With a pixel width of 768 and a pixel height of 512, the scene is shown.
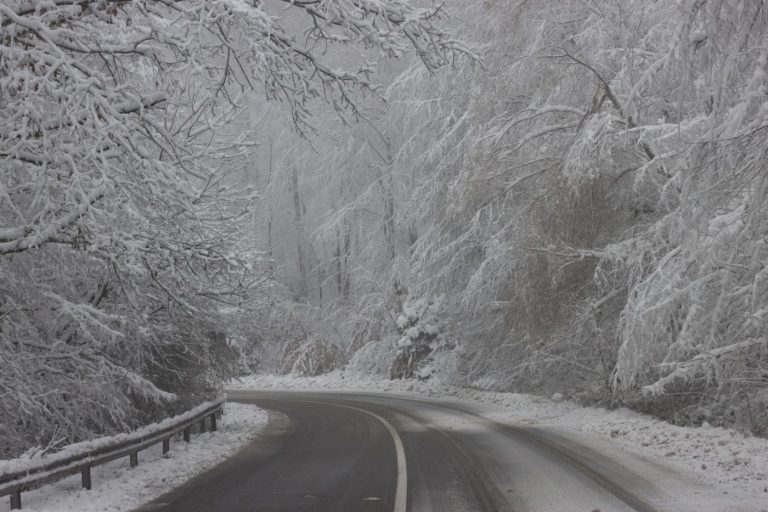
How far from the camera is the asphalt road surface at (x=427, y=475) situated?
7441 millimetres

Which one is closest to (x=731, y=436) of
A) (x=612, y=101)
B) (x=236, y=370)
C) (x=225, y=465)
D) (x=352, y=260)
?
(x=612, y=101)

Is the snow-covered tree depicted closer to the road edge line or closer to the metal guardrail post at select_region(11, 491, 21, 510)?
the metal guardrail post at select_region(11, 491, 21, 510)

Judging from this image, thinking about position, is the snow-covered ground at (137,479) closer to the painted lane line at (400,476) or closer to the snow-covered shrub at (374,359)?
the painted lane line at (400,476)

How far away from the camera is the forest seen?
20.0 ft

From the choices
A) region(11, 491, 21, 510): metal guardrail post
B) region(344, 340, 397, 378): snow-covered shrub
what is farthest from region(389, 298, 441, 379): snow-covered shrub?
region(11, 491, 21, 510): metal guardrail post

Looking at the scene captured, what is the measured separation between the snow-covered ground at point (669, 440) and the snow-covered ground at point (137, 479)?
641cm

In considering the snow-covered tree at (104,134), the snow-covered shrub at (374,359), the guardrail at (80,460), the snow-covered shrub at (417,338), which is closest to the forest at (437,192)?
the snow-covered tree at (104,134)

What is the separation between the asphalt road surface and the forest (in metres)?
1.96

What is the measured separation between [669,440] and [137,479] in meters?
7.99

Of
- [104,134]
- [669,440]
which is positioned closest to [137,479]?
[104,134]

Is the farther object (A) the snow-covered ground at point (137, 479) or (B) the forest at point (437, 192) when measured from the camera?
(A) the snow-covered ground at point (137, 479)

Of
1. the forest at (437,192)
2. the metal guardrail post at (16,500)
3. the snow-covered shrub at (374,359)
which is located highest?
the forest at (437,192)

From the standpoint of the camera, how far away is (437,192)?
23.3 metres

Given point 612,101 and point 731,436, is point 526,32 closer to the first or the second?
point 612,101
